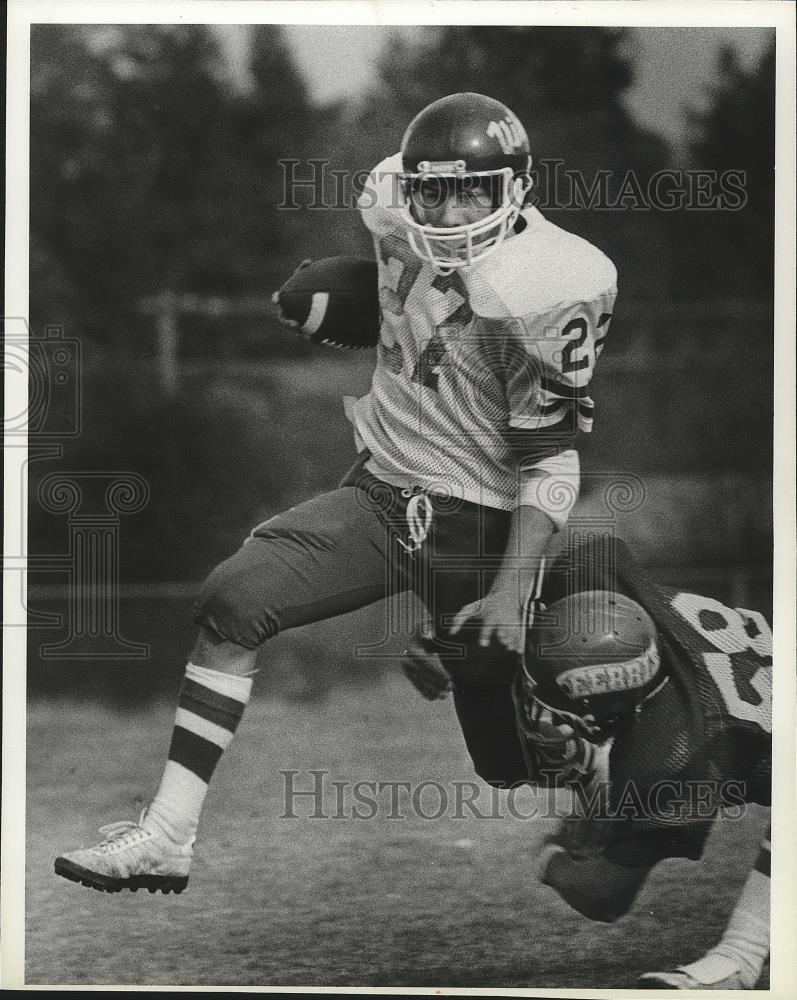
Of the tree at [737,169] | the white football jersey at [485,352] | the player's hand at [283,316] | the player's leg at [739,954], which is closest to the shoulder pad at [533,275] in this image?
the white football jersey at [485,352]

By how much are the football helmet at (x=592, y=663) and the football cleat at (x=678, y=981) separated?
1.80 feet

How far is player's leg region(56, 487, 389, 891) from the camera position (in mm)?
3021

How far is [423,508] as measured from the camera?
9.91ft

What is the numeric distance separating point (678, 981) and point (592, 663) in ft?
2.43

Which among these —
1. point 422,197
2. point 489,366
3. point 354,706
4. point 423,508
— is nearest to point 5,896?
point 354,706

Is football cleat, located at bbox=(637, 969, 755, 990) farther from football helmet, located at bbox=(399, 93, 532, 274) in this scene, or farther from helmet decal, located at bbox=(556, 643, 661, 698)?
football helmet, located at bbox=(399, 93, 532, 274)

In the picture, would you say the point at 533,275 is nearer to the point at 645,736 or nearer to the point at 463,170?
the point at 463,170

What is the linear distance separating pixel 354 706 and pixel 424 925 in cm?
51

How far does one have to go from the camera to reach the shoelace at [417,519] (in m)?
3.02

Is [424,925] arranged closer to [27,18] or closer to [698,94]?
[698,94]

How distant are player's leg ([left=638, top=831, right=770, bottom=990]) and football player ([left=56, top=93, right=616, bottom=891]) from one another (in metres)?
0.61

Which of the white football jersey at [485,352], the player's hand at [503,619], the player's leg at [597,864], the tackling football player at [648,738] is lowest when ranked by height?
the player's leg at [597,864]

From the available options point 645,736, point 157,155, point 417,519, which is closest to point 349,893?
point 645,736

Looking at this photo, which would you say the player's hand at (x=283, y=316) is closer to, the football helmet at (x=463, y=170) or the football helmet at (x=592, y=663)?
the football helmet at (x=463, y=170)
